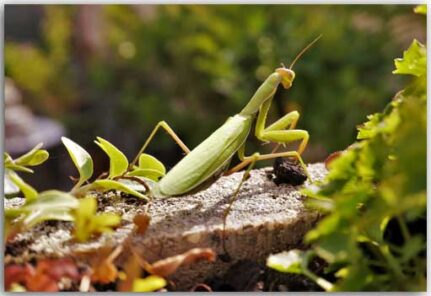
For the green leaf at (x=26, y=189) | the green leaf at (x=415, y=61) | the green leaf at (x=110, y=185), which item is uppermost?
the green leaf at (x=415, y=61)

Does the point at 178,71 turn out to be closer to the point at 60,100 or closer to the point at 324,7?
the point at 324,7

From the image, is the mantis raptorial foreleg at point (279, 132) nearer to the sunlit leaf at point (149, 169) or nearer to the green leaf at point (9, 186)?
the sunlit leaf at point (149, 169)

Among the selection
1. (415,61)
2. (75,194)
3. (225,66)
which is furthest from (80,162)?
(225,66)

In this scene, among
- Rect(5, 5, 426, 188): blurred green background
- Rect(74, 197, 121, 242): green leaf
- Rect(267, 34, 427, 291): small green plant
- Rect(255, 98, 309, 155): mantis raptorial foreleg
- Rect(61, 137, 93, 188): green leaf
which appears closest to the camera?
Rect(267, 34, 427, 291): small green plant

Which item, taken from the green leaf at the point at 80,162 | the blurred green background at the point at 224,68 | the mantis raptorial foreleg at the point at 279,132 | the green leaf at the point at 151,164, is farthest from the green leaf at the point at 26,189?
the blurred green background at the point at 224,68

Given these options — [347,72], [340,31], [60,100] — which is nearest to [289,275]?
[347,72]

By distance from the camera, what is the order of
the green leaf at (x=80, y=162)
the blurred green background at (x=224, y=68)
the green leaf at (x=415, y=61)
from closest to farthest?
the green leaf at (x=415, y=61), the green leaf at (x=80, y=162), the blurred green background at (x=224, y=68)

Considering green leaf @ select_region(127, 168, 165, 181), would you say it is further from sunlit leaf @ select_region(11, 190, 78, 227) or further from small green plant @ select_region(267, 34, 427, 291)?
small green plant @ select_region(267, 34, 427, 291)

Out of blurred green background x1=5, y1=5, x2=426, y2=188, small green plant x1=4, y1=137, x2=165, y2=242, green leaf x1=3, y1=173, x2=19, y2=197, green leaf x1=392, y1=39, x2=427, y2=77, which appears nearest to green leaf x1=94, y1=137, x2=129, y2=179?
small green plant x1=4, y1=137, x2=165, y2=242
